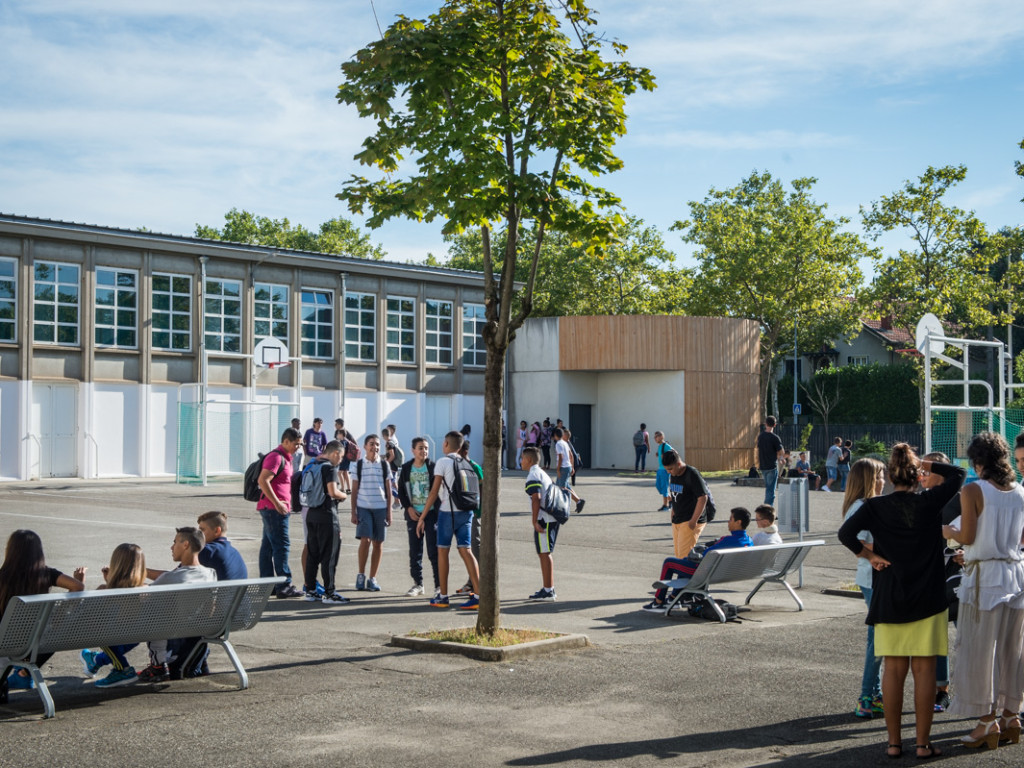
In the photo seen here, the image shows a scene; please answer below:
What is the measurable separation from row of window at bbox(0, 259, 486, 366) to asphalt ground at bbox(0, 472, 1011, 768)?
23.1 m

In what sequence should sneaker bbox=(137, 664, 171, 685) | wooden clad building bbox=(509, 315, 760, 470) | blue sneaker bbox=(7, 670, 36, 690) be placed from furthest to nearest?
wooden clad building bbox=(509, 315, 760, 470) → sneaker bbox=(137, 664, 171, 685) → blue sneaker bbox=(7, 670, 36, 690)

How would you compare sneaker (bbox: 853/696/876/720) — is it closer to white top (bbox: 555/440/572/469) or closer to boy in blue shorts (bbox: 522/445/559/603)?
boy in blue shorts (bbox: 522/445/559/603)

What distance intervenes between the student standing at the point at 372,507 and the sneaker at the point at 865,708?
6707 mm

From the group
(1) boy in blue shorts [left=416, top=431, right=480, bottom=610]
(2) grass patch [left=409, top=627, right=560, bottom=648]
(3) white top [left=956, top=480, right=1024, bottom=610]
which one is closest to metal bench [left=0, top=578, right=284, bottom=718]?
(2) grass patch [left=409, top=627, right=560, bottom=648]

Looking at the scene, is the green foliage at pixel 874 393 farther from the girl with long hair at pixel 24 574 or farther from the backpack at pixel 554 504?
the girl with long hair at pixel 24 574

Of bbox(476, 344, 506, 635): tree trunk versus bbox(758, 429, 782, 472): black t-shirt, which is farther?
bbox(758, 429, 782, 472): black t-shirt

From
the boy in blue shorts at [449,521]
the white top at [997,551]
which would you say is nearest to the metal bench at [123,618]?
the boy in blue shorts at [449,521]

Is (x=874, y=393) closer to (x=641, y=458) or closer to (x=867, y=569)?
(x=641, y=458)

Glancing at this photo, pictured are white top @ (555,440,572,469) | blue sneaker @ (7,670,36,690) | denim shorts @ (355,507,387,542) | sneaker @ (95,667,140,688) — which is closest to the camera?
blue sneaker @ (7,670,36,690)

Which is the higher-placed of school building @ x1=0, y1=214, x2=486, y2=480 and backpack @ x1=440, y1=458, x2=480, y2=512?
school building @ x1=0, y1=214, x2=486, y2=480

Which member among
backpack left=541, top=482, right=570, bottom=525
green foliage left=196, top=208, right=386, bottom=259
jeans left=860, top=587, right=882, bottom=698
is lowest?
jeans left=860, top=587, right=882, bottom=698

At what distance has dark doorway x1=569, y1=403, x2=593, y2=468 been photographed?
146 ft

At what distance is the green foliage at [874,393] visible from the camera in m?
56.0

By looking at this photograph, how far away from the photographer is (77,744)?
21.4 feet
